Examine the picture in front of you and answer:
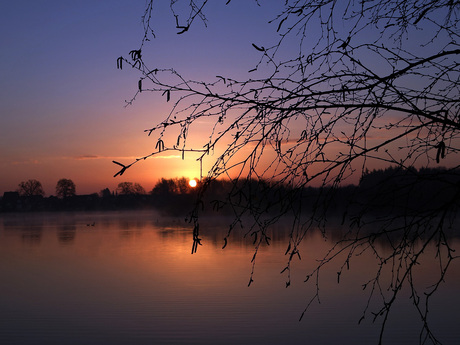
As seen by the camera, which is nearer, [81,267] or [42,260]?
[81,267]

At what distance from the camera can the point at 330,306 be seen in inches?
492

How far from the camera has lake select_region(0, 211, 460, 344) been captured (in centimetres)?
1062

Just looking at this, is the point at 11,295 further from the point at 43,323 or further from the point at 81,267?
the point at 81,267

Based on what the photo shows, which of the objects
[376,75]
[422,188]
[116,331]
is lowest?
[116,331]

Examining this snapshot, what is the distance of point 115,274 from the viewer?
1794cm

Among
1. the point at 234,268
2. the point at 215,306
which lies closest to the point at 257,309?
the point at 215,306

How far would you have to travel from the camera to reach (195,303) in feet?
43.4

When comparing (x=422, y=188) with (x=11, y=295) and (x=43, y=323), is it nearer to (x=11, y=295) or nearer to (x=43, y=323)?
(x=43, y=323)

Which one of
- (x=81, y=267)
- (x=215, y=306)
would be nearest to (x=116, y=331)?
(x=215, y=306)

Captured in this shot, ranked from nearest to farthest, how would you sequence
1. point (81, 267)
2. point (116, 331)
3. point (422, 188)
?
point (422, 188), point (116, 331), point (81, 267)

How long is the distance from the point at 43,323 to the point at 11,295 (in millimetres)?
3652

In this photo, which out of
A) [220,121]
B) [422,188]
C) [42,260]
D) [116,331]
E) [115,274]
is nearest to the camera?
[220,121]

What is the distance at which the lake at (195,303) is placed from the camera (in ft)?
34.9

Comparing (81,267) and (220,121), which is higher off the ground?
(220,121)
